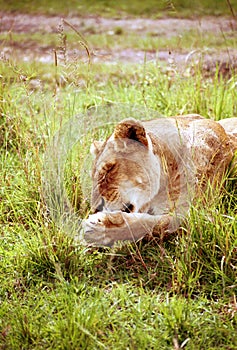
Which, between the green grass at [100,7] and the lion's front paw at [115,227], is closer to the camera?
the lion's front paw at [115,227]

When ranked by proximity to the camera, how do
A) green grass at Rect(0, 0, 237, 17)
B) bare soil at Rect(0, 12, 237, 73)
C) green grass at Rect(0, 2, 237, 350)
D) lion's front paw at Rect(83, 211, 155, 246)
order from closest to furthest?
1. green grass at Rect(0, 2, 237, 350)
2. lion's front paw at Rect(83, 211, 155, 246)
3. bare soil at Rect(0, 12, 237, 73)
4. green grass at Rect(0, 0, 237, 17)

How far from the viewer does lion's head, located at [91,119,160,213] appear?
2.83m

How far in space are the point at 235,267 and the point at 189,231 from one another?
256mm

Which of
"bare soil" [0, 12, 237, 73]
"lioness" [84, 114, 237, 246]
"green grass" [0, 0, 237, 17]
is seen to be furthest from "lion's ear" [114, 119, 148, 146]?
"green grass" [0, 0, 237, 17]

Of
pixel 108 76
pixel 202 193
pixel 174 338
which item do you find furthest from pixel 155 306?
pixel 108 76

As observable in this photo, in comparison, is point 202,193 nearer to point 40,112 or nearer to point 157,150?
point 157,150

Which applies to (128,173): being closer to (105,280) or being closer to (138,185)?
(138,185)

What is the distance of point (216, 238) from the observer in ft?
9.08

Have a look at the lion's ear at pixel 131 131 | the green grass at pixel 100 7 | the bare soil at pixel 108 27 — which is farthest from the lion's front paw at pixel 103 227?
the green grass at pixel 100 7

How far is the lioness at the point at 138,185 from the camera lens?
2818 mm

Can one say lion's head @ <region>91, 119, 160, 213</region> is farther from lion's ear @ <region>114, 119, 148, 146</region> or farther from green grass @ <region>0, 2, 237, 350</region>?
green grass @ <region>0, 2, 237, 350</region>

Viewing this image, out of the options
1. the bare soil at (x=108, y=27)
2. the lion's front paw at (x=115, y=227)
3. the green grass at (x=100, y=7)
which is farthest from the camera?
the green grass at (x=100, y=7)

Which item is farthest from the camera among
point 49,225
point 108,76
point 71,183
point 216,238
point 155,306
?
point 108,76

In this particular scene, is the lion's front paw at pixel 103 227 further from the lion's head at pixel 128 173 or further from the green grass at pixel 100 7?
the green grass at pixel 100 7
